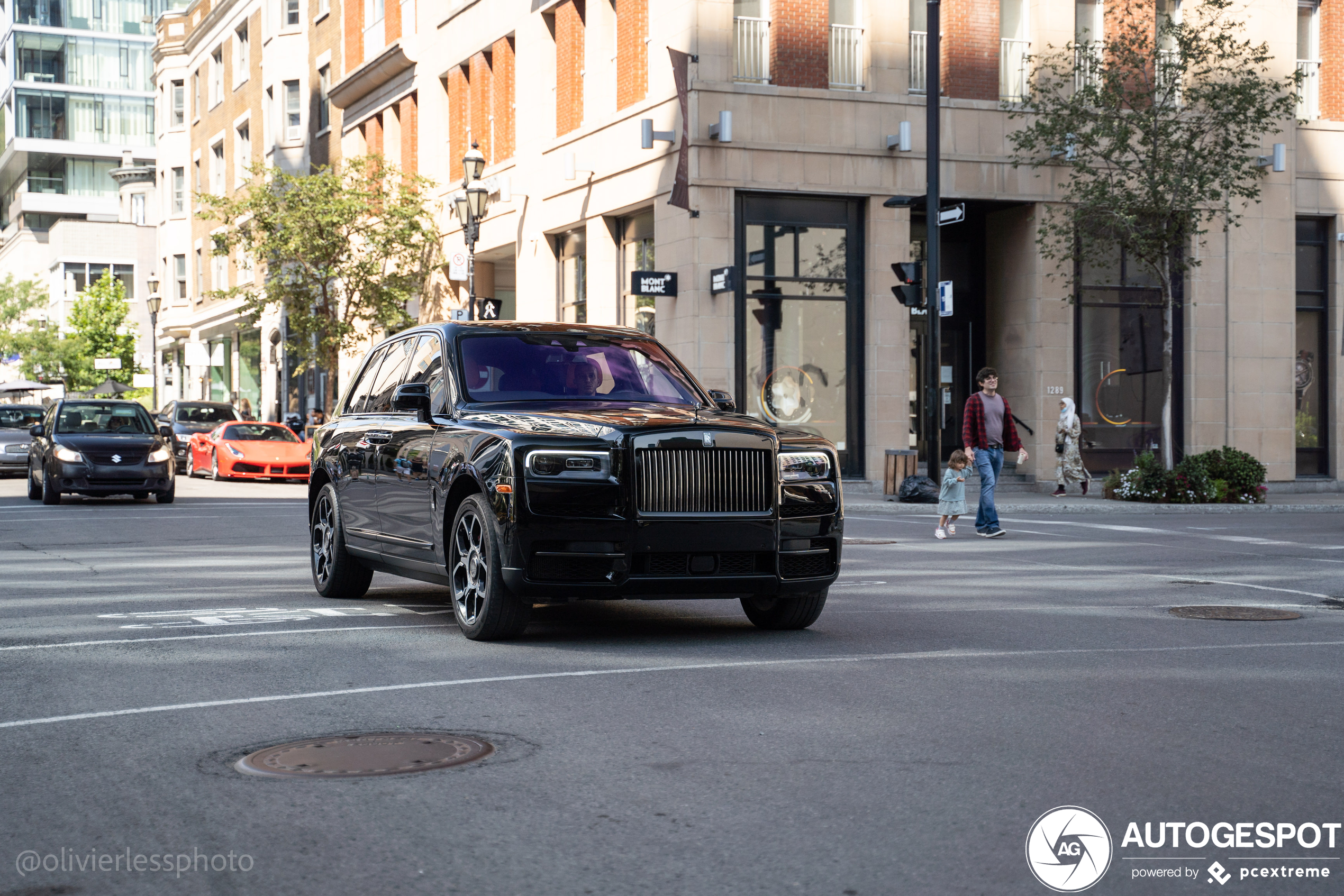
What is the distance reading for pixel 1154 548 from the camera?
53.2 ft

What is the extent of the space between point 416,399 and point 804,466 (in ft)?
7.98

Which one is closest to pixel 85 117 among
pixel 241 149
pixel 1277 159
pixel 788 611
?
pixel 241 149

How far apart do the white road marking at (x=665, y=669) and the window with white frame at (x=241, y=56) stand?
54.2 meters

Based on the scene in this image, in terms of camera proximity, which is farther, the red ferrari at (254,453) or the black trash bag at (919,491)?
the red ferrari at (254,453)

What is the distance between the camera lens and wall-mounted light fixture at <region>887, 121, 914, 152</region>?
2773 centimetres

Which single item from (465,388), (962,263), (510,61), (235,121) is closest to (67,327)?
(235,121)

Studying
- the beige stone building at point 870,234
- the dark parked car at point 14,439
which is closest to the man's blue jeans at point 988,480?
the beige stone building at point 870,234

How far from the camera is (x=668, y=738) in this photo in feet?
20.0

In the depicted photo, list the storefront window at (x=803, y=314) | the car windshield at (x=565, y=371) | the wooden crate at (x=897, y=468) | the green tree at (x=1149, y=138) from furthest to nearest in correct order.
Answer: the storefront window at (x=803, y=314) → the green tree at (x=1149, y=138) → the wooden crate at (x=897, y=468) → the car windshield at (x=565, y=371)

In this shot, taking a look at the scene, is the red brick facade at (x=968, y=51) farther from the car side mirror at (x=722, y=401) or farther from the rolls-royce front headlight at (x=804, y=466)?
the rolls-royce front headlight at (x=804, y=466)

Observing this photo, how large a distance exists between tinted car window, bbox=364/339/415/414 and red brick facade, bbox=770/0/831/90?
59.1 feet

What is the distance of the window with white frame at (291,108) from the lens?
173ft

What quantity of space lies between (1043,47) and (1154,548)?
15252 mm

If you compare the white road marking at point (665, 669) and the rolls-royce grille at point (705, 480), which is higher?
the rolls-royce grille at point (705, 480)
